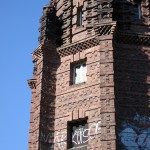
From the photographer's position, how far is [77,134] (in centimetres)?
2206

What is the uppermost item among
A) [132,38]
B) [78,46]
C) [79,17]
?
[79,17]

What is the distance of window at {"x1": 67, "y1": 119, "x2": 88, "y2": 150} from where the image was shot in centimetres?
2169

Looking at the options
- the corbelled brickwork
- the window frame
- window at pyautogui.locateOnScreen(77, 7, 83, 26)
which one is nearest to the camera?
the corbelled brickwork

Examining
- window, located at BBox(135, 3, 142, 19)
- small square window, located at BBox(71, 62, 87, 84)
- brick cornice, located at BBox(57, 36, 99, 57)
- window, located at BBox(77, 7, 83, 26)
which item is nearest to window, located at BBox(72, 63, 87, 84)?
small square window, located at BBox(71, 62, 87, 84)

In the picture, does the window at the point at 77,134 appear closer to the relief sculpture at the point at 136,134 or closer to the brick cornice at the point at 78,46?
the relief sculpture at the point at 136,134

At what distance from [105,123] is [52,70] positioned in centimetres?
526

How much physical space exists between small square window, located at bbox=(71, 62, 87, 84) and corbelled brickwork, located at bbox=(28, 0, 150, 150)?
0.16 meters

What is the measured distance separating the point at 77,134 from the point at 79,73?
355cm

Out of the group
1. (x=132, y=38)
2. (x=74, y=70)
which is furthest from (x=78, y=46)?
(x=132, y=38)

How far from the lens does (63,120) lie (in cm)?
2252

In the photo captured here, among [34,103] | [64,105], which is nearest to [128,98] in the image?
[64,105]

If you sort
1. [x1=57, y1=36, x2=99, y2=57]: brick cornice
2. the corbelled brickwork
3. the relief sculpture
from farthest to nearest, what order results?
[x1=57, y1=36, x2=99, y2=57]: brick cornice, the corbelled brickwork, the relief sculpture

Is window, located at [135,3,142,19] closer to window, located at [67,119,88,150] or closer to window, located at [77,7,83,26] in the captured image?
window, located at [77,7,83,26]

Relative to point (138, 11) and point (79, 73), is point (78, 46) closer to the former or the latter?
point (79, 73)
